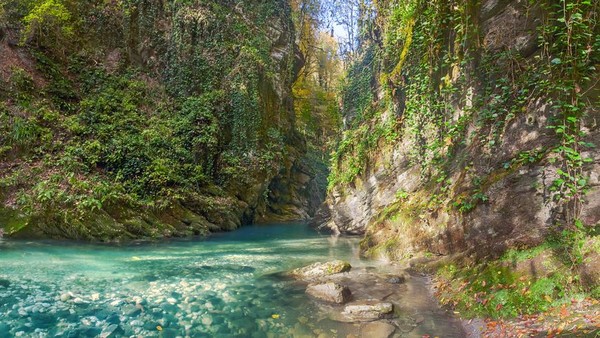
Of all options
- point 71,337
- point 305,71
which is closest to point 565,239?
point 71,337

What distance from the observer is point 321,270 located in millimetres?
8367

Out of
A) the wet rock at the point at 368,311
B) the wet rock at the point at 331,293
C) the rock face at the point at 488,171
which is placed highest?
the rock face at the point at 488,171

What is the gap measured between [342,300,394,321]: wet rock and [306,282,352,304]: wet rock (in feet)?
1.42

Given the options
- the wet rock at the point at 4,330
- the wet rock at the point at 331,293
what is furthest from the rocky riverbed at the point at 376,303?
the wet rock at the point at 4,330

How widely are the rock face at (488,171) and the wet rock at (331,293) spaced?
8.51ft

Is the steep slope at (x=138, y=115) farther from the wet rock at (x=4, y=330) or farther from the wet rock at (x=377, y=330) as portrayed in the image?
the wet rock at (x=377, y=330)

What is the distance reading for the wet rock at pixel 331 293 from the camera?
632 centimetres

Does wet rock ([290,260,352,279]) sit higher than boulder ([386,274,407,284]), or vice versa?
wet rock ([290,260,352,279])

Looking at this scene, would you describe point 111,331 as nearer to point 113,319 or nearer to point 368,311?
point 113,319

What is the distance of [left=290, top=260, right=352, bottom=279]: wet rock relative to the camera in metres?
8.21

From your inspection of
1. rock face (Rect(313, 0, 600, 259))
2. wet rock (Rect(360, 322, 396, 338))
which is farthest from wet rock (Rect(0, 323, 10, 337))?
rock face (Rect(313, 0, 600, 259))

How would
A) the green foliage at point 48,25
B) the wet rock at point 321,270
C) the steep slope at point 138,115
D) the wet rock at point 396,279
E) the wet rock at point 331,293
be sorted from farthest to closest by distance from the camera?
the green foliage at point 48,25 → the steep slope at point 138,115 → the wet rock at point 321,270 → the wet rock at point 396,279 → the wet rock at point 331,293

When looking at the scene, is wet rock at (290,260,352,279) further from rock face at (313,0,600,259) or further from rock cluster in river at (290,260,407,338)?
rock face at (313,0,600,259)

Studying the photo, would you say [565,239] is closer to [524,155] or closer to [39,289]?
[524,155]
